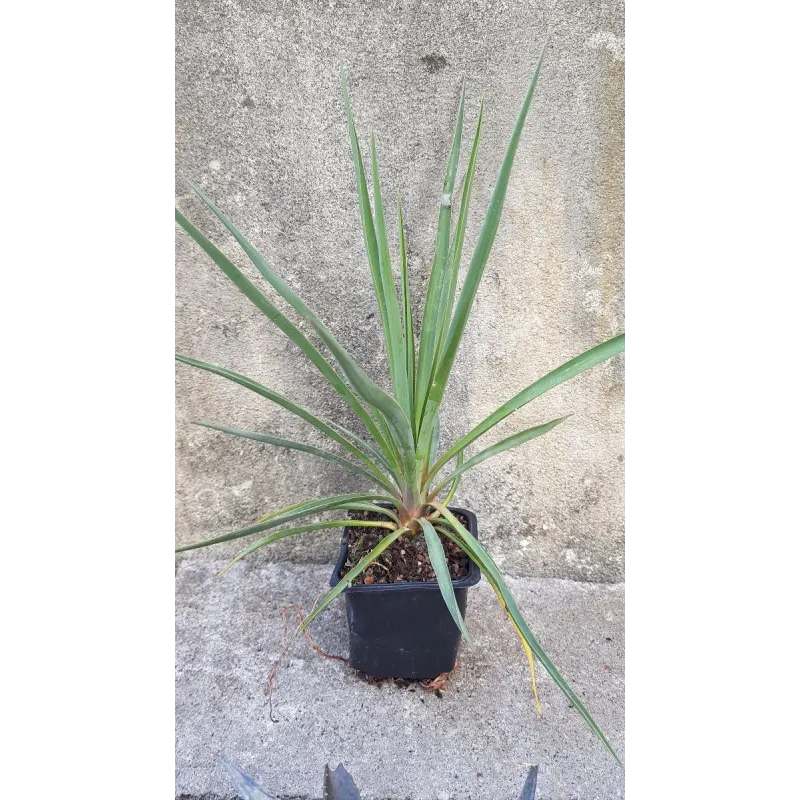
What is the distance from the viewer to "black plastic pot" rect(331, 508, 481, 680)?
2.89 feet

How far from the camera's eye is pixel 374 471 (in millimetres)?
909

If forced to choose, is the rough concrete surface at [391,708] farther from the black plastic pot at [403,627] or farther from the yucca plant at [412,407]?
the yucca plant at [412,407]

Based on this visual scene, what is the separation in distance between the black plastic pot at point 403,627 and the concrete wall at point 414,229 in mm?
333

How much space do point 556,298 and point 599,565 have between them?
0.64 metres

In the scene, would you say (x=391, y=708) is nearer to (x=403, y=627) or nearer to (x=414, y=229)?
(x=403, y=627)

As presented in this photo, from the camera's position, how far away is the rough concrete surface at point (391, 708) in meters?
0.86

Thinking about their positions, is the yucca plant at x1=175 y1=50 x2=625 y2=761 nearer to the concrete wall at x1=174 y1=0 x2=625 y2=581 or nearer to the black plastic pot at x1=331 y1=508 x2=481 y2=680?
the black plastic pot at x1=331 y1=508 x2=481 y2=680

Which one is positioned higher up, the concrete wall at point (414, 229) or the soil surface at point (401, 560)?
the concrete wall at point (414, 229)

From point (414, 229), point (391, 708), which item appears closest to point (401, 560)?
point (391, 708)

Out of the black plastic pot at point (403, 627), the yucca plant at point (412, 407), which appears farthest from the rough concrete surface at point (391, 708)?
the yucca plant at point (412, 407)

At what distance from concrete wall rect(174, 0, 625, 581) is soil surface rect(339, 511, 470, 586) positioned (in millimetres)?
277

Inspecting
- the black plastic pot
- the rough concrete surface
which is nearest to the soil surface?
the black plastic pot

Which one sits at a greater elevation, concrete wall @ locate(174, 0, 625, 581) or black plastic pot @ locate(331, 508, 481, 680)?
concrete wall @ locate(174, 0, 625, 581)

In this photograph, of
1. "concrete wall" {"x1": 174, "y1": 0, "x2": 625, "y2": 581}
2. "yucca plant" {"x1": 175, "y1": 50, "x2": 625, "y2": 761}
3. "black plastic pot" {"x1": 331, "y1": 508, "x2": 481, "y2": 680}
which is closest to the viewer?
"yucca plant" {"x1": 175, "y1": 50, "x2": 625, "y2": 761}
